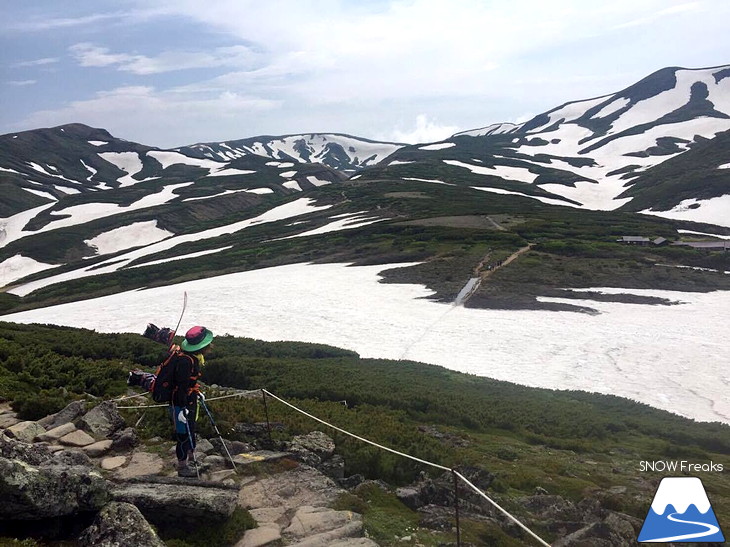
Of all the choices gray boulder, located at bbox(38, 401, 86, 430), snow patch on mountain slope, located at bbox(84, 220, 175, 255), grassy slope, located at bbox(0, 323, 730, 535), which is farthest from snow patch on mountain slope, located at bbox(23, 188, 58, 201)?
gray boulder, located at bbox(38, 401, 86, 430)

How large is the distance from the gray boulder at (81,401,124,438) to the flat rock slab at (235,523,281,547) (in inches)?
201

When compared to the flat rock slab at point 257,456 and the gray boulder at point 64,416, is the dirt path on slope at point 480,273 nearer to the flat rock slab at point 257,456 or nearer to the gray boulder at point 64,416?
the flat rock slab at point 257,456

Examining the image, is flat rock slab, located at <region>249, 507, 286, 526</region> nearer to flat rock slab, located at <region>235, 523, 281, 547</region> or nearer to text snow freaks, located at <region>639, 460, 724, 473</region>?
flat rock slab, located at <region>235, 523, 281, 547</region>

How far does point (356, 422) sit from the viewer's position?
15.6m

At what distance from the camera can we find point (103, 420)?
11.7m

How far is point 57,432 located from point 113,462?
1935 millimetres

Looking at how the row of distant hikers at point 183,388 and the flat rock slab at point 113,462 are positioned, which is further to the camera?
the flat rock slab at point 113,462

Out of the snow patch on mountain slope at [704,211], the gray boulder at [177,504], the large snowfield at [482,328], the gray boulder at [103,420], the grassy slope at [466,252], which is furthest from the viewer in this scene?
the snow patch on mountain slope at [704,211]

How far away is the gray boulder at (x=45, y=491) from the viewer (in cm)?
655

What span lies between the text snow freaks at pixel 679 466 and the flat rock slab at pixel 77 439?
15.2 meters

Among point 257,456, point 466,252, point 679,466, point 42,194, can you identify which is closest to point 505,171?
point 466,252

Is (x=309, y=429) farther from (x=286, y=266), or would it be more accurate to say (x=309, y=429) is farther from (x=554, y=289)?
(x=286, y=266)

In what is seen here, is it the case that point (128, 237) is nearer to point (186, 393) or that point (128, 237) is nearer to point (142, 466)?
point (142, 466)

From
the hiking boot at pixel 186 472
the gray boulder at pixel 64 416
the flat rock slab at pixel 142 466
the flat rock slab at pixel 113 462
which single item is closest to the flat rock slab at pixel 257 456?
the hiking boot at pixel 186 472
